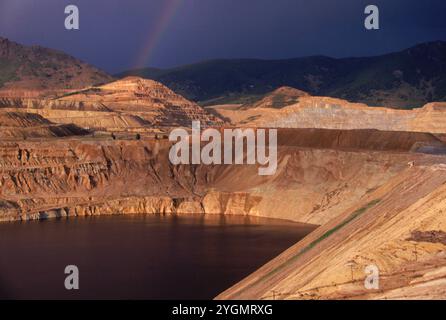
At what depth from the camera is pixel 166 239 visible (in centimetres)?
6275

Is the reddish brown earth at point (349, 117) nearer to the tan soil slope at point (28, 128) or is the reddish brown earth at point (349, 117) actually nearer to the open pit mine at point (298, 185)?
the open pit mine at point (298, 185)

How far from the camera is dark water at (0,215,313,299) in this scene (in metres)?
42.7

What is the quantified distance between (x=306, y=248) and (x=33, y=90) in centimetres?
14835

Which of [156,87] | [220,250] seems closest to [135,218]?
[220,250]

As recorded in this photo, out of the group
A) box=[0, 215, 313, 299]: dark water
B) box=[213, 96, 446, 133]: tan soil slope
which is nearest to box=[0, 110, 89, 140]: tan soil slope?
box=[213, 96, 446, 133]: tan soil slope

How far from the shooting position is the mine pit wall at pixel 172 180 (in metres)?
77.6

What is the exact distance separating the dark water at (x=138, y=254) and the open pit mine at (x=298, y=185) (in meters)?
3.76

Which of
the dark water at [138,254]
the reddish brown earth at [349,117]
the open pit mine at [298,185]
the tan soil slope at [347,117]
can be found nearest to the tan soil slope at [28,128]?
the open pit mine at [298,185]

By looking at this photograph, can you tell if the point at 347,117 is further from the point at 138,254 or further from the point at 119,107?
the point at 138,254

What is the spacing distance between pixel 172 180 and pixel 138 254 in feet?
119

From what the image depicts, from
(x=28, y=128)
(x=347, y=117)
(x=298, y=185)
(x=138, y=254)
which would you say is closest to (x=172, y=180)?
(x=298, y=185)

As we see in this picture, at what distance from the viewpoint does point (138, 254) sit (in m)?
55.1

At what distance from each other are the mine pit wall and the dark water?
4.07m
